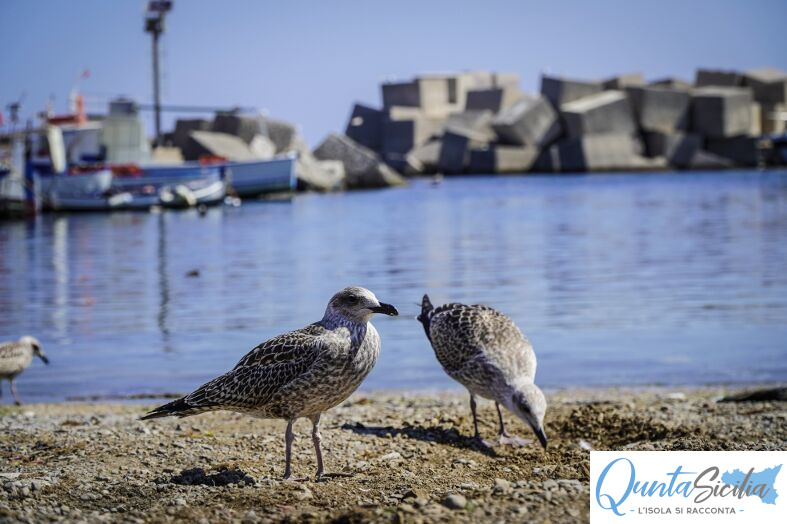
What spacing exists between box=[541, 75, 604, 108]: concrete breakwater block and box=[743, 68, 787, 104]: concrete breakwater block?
1508cm

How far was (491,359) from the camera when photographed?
687 centimetres

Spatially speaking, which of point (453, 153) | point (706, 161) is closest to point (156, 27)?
point (453, 153)

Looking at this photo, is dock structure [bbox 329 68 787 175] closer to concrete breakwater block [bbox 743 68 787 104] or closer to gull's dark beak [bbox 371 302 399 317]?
concrete breakwater block [bbox 743 68 787 104]

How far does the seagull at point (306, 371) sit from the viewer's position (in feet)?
19.4

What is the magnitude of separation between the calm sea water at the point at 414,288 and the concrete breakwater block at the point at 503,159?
5223cm

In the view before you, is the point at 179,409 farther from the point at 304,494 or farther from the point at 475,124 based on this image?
the point at 475,124

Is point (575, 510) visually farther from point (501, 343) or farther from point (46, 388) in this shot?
point (46, 388)

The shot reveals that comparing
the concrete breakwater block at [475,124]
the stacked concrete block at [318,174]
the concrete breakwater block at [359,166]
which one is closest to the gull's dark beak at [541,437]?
the stacked concrete block at [318,174]

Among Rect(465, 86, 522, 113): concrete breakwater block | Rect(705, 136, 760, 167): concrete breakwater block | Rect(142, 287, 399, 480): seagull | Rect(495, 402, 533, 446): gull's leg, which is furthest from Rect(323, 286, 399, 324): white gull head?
Rect(465, 86, 522, 113): concrete breakwater block

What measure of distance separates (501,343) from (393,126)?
96.9 metres

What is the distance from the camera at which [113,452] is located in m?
6.64

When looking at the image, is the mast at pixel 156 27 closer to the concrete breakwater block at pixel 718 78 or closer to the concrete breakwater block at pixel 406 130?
the concrete breakwater block at pixel 406 130

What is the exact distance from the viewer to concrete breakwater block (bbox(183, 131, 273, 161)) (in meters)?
68.8

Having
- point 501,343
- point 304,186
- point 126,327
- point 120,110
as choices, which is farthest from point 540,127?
point 501,343
